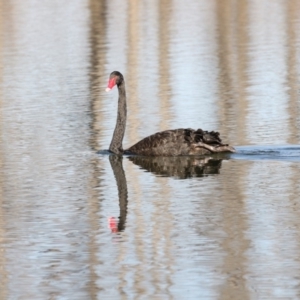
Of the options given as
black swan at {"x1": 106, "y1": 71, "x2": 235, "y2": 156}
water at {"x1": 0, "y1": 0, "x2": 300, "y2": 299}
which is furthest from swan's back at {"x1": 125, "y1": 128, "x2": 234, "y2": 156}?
water at {"x1": 0, "y1": 0, "x2": 300, "y2": 299}

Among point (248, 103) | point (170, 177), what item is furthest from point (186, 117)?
point (170, 177)

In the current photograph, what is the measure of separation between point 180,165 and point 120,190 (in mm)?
1538

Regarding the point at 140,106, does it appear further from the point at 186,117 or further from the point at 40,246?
the point at 40,246

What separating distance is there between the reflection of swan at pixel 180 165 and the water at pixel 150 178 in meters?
0.02

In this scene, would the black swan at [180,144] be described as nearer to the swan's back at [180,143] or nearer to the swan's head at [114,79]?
the swan's back at [180,143]

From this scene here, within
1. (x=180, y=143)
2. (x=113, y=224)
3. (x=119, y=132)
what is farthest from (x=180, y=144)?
(x=113, y=224)

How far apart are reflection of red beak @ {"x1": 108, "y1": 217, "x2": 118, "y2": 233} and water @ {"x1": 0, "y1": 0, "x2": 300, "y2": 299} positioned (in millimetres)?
36

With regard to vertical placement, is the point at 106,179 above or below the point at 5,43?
below

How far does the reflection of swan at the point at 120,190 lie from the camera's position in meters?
9.01

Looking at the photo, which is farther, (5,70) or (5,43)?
(5,43)

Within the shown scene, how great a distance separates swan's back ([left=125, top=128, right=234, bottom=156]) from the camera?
40.0 feet

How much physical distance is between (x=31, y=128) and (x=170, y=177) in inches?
143

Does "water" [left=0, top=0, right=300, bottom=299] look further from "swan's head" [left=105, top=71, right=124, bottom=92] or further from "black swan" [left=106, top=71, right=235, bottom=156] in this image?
"swan's head" [left=105, top=71, right=124, bottom=92]

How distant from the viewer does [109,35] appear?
28109mm
